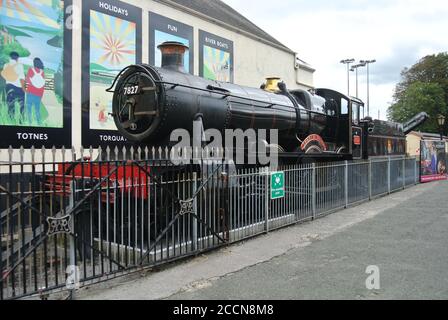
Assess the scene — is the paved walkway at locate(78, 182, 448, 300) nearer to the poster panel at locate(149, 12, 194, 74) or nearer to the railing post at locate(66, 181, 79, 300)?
the railing post at locate(66, 181, 79, 300)

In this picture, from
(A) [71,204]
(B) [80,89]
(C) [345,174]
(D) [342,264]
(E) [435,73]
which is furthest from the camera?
(E) [435,73]

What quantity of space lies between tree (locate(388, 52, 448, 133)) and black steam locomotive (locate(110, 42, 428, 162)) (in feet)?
145

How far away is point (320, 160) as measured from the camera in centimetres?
1173

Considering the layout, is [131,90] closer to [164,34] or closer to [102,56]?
[102,56]

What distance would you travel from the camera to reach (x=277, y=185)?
838 centimetres

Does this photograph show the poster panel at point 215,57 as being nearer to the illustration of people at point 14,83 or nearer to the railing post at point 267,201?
the illustration of people at point 14,83

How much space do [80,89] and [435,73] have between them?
2281 inches

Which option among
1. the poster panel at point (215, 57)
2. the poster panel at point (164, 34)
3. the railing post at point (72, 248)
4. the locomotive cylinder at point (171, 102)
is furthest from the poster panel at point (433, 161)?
the railing post at point (72, 248)

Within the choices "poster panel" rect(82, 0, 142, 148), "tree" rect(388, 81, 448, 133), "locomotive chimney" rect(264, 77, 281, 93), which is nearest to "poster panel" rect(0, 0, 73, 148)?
"poster panel" rect(82, 0, 142, 148)

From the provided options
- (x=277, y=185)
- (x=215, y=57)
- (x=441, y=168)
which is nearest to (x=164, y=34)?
(x=215, y=57)

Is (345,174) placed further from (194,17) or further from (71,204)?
(71,204)

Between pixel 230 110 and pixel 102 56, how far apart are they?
4563 millimetres

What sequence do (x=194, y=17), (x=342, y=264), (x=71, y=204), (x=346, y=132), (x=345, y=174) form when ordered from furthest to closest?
(x=194, y=17) → (x=346, y=132) → (x=345, y=174) → (x=342, y=264) → (x=71, y=204)

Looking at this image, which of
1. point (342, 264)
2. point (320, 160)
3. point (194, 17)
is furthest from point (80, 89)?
point (342, 264)
